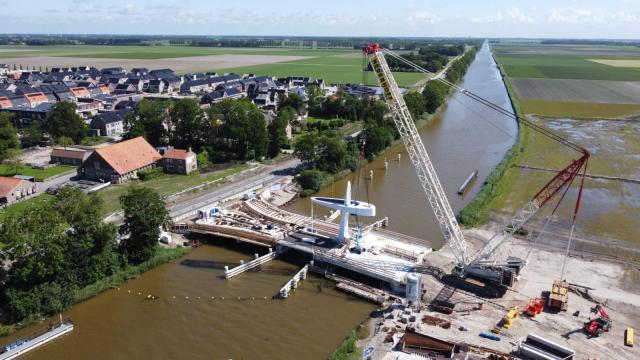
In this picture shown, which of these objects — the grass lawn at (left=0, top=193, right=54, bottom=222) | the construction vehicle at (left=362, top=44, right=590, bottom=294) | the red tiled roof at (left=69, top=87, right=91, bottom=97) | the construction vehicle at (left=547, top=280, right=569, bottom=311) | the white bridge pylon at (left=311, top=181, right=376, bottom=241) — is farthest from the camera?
the red tiled roof at (left=69, top=87, right=91, bottom=97)

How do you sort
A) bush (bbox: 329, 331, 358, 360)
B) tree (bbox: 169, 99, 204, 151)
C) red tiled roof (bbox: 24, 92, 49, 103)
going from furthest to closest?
red tiled roof (bbox: 24, 92, 49, 103)
tree (bbox: 169, 99, 204, 151)
bush (bbox: 329, 331, 358, 360)

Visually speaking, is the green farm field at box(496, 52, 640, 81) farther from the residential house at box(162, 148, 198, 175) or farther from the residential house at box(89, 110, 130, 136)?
the residential house at box(162, 148, 198, 175)

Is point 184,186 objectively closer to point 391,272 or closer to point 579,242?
point 391,272

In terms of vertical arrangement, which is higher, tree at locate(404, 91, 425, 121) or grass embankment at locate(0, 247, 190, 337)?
tree at locate(404, 91, 425, 121)

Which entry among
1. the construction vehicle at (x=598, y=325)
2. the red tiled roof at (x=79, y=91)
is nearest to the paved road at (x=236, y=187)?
the construction vehicle at (x=598, y=325)

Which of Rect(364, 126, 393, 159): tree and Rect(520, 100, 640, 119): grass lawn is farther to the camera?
Rect(520, 100, 640, 119): grass lawn

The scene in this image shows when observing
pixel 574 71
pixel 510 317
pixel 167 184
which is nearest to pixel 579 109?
pixel 574 71

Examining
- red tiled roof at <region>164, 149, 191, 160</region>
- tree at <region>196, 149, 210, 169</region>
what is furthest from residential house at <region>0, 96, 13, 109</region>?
tree at <region>196, 149, 210, 169</region>

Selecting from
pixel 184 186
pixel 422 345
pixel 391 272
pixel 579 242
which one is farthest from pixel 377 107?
pixel 422 345

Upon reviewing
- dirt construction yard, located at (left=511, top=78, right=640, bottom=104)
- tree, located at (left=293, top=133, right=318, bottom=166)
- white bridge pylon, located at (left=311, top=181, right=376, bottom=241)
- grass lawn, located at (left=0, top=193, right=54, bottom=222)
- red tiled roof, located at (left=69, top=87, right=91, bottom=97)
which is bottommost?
Result: grass lawn, located at (left=0, top=193, right=54, bottom=222)
